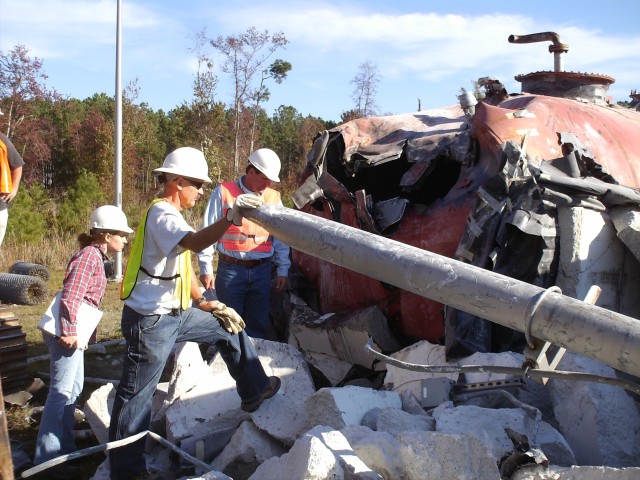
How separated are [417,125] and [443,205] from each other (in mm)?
1457

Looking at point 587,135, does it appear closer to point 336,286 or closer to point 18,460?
point 336,286

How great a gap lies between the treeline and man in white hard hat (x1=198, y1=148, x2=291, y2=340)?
911cm

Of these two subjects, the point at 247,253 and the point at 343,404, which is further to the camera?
the point at 247,253

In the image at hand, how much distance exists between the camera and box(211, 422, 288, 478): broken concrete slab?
3881 millimetres

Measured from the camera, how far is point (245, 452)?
3.91m

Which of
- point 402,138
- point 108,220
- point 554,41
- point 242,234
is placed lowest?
point 242,234

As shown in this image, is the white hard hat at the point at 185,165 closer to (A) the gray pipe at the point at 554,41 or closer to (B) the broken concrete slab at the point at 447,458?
(B) the broken concrete slab at the point at 447,458

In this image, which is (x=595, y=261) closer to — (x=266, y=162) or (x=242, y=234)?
(x=266, y=162)

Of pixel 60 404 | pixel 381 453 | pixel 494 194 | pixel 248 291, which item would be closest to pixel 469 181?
pixel 494 194

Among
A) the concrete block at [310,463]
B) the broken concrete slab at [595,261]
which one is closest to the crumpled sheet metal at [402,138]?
the broken concrete slab at [595,261]

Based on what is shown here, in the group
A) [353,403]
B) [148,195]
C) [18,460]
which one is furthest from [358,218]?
[148,195]

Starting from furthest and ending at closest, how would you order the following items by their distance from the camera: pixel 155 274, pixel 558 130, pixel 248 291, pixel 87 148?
pixel 87 148 < pixel 248 291 < pixel 558 130 < pixel 155 274

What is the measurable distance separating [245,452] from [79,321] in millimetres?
1297

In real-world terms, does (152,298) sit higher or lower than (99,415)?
higher
